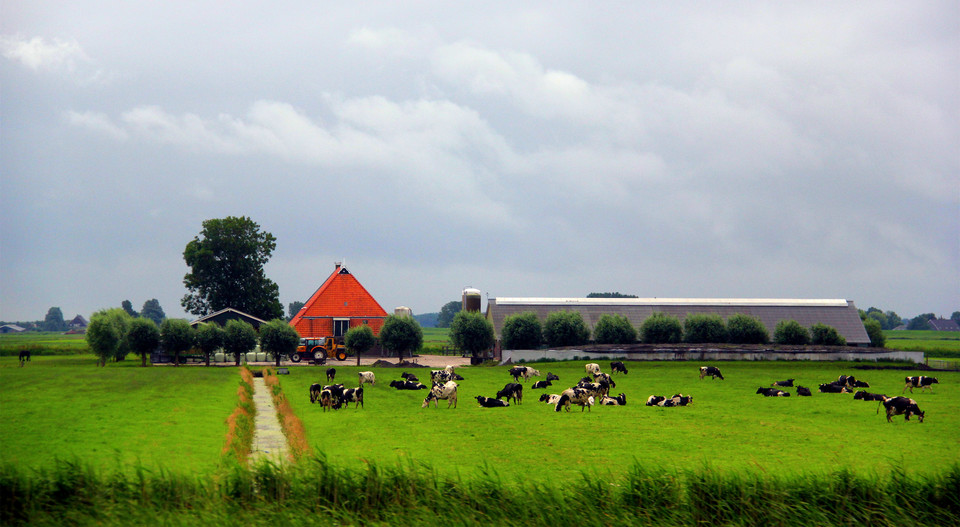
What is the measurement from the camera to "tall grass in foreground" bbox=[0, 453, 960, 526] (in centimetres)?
1274

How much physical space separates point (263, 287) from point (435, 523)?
99.5 metres

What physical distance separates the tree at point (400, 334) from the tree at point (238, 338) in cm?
1459

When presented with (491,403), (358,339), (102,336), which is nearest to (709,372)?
(491,403)

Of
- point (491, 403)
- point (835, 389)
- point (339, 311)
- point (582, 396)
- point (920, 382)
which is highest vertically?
point (339, 311)

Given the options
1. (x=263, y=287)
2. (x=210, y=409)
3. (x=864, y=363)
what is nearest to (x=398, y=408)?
(x=210, y=409)

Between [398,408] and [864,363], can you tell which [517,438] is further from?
[864,363]

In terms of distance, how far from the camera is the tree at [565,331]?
275 ft

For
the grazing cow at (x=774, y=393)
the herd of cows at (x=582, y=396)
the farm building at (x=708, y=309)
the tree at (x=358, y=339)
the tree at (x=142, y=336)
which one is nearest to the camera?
the herd of cows at (x=582, y=396)

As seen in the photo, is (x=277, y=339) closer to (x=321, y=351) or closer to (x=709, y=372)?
(x=321, y=351)

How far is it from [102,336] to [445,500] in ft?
249

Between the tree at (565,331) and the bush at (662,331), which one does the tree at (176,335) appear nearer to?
the tree at (565,331)

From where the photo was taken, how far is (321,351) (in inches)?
3349

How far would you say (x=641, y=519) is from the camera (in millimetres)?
13164

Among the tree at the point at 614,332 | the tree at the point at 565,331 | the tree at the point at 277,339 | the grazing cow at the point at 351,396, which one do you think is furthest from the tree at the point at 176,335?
the grazing cow at the point at 351,396
